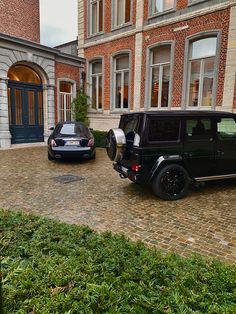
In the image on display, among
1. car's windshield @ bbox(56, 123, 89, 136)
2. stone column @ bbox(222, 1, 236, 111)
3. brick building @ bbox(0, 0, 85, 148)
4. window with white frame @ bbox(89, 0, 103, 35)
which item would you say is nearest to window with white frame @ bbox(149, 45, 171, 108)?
stone column @ bbox(222, 1, 236, 111)

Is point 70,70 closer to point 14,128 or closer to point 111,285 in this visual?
point 14,128

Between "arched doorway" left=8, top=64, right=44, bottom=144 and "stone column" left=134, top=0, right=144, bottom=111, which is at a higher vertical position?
"stone column" left=134, top=0, right=144, bottom=111

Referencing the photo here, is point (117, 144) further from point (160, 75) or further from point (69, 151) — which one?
point (160, 75)

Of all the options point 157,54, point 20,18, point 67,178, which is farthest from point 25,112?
point 20,18

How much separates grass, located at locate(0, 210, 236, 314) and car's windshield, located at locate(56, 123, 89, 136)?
626cm

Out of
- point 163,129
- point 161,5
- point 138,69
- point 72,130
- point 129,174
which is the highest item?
point 161,5

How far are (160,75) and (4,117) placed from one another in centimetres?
770

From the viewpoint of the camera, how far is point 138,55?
12.6m

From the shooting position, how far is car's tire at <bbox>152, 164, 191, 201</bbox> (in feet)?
16.8

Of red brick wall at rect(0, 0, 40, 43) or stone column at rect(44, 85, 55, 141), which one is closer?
stone column at rect(44, 85, 55, 141)

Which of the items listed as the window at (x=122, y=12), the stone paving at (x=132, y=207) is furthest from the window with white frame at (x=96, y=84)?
the stone paving at (x=132, y=207)

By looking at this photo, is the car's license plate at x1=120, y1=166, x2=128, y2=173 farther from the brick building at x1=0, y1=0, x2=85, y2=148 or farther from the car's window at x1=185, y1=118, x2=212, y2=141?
the brick building at x1=0, y1=0, x2=85, y2=148

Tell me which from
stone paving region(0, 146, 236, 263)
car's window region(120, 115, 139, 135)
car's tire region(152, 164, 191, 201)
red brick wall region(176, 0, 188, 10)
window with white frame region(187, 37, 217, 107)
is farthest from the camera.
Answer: red brick wall region(176, 0, 188, 10)

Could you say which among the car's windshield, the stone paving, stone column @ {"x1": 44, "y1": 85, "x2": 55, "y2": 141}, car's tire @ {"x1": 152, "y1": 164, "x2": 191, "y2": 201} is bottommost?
the stone paving
